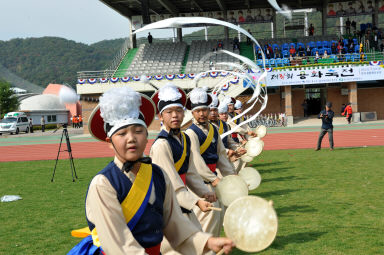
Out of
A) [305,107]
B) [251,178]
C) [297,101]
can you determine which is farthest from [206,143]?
[297,101]

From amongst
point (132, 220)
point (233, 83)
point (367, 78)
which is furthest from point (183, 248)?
point (367, 78)

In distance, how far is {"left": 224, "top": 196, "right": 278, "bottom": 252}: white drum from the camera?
7.74ft

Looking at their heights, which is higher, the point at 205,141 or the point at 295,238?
the point at 205,141

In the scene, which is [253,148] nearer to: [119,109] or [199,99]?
[199,99]

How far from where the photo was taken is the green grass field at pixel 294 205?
6168 mm

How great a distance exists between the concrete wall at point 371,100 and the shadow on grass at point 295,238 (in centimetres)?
3086

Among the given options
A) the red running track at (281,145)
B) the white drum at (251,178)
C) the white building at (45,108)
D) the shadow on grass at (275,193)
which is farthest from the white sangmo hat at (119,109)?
the white building at (45,108)

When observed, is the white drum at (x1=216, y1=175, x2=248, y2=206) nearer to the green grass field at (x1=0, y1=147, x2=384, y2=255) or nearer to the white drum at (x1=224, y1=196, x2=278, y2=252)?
the white drum at (x1=224, y1=196, x2=278, y2=252)

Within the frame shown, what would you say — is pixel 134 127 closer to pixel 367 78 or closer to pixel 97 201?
pixel 97 201

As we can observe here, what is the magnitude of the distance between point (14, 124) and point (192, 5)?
70.5 ft

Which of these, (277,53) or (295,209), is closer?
(295,209)

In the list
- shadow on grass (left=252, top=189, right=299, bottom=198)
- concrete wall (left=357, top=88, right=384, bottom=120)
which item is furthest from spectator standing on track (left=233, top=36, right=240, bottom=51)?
shadow on grass (left=252, top=189, right=299, bottom=198)

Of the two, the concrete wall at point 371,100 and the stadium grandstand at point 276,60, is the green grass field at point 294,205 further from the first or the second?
the concrete wall at point 371,100

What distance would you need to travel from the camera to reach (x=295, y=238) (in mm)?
6207
